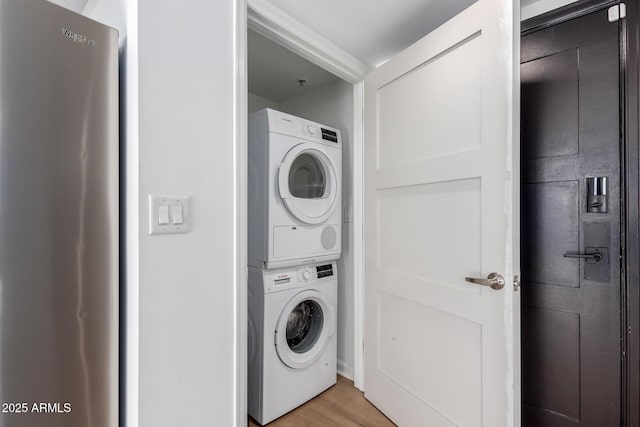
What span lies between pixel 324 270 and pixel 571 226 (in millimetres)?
1340

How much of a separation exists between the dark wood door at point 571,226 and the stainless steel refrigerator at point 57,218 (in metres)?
1.79

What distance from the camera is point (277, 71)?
84.6 inches

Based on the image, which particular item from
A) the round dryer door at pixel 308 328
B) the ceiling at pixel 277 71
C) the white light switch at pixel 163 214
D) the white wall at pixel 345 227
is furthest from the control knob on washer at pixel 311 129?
the white light switch at pixel 163 214

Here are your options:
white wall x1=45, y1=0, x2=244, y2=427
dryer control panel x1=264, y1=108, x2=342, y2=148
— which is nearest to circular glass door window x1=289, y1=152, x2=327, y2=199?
dryer control panel x1=264, y1=108, x2=342, y2=148

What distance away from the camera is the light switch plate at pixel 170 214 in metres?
0.95

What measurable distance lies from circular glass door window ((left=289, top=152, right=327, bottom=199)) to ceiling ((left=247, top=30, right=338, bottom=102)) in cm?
65

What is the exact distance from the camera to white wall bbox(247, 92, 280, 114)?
8.55ft

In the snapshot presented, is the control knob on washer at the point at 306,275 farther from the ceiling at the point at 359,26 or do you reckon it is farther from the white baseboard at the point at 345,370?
the ceiling at the point at 359,26

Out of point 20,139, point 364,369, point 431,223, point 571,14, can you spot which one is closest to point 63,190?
point 20,139

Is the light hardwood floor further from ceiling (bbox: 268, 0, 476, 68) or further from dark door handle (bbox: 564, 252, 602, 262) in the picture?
ceiling (bbox: 268, 0, 476, 68)

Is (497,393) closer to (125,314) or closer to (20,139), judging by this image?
(125,314)

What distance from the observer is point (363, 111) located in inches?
76.1

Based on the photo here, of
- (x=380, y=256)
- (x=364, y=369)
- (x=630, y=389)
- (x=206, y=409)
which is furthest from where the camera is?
(x=364, y=369)

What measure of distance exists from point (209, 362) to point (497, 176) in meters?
1.31
